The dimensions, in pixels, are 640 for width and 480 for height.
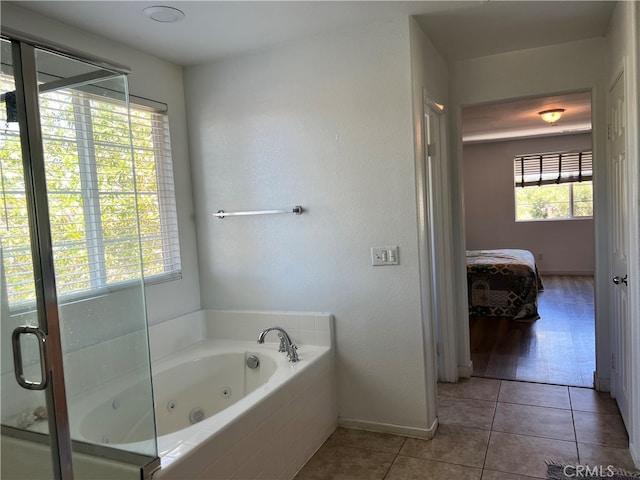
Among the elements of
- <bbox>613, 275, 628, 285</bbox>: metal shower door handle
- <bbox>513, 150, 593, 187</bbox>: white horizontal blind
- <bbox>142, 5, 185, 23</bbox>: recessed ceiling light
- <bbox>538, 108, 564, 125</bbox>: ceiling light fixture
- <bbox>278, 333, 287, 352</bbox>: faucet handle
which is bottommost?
<bbox>278, 333, 287, 352</bbox>: faucet handle

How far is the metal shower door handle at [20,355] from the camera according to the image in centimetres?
151

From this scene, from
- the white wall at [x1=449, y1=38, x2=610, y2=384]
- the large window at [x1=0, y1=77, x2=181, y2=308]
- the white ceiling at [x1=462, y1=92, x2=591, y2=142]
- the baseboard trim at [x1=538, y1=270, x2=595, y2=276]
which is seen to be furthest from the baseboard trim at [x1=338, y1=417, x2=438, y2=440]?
the baseboard trim at [x1=538, y1=270, x2=595, y2=276]

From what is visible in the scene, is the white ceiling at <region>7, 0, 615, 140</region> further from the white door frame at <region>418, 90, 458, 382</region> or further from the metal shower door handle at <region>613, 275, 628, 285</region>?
the metal shower door handle at <region>613, 275, 628, 285</region>

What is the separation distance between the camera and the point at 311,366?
2.68 m

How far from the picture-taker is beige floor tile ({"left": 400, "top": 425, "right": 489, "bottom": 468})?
2537 mm

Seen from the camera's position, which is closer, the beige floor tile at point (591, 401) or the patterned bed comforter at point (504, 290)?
the beige floor tile at point (591, 401)

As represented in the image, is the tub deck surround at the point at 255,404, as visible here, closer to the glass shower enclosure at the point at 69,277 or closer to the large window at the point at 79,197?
the glass shower enclosure at the point at 69,277

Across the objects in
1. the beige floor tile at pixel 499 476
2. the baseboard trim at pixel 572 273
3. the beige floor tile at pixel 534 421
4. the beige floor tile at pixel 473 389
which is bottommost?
the beige floor tile at pixel 499 476

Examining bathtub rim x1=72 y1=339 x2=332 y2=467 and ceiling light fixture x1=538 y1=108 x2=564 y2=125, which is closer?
bathtub rim x1=72 y1=339 x2=332 y2=467

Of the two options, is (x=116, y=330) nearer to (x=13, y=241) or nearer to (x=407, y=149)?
(x=13, y=241)

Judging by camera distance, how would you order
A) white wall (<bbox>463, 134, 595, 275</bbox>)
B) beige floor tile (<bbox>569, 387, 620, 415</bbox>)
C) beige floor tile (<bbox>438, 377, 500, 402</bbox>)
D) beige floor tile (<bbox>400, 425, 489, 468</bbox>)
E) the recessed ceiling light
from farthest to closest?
white wall (<bbox>463, 134, 595, 275</bbox>)
beige floor tile (<bbox>438, 377, 500, 402</bbox>)
beige floor tile (<bbox>569, 387, 620, 415</bbox>)
beige floor tile (<bbox>400, 425, 489, 468</bbox>)
the recessed ceiling light

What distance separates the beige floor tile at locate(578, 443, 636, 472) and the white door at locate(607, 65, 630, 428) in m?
0.23

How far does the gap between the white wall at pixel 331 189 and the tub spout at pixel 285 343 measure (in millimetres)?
274

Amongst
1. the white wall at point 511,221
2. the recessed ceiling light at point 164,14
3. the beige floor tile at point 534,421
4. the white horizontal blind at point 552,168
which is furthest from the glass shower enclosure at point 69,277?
the white horizontal blind at point 552,168
